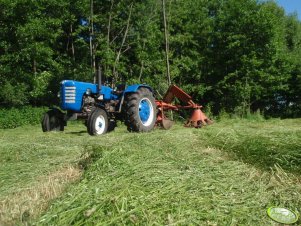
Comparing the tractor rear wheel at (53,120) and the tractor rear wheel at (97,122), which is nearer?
the tractor rear wheel at (97,122)

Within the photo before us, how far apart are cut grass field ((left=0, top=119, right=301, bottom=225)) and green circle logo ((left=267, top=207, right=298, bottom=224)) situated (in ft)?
0.17

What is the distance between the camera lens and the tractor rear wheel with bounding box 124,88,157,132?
→ 8.53 m

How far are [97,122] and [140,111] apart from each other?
1214 millimetres

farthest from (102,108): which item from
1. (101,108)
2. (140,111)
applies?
(140,111)

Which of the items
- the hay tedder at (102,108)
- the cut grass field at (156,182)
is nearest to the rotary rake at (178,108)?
the hay tedder at (102,108)

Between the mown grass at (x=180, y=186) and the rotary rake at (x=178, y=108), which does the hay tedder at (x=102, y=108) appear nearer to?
the rotary rake at (x=178, y=108)

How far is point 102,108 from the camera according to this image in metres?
8.49

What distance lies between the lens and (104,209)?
104 inches

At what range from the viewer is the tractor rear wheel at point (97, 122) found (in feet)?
26.0

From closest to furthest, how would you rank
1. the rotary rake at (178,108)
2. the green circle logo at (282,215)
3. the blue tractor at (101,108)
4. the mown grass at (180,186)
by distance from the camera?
the mown grass at (180,186) < the green circle logo at (282,215) < the blue tractor at (101,108) < the rotary rake at (178,108)

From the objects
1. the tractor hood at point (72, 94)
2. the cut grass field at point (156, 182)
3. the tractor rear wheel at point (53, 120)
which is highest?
the tractor hood at point (72, 94)

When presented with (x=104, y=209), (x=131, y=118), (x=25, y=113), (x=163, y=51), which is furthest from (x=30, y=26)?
(x=104, y=209)

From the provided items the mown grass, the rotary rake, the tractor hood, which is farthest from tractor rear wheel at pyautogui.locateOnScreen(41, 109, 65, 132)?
the mown grass

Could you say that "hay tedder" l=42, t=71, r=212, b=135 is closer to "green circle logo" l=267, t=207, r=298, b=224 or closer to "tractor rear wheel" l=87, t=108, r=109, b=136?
"tractor rear wheel" l=87, t=108, r=109, b=136
